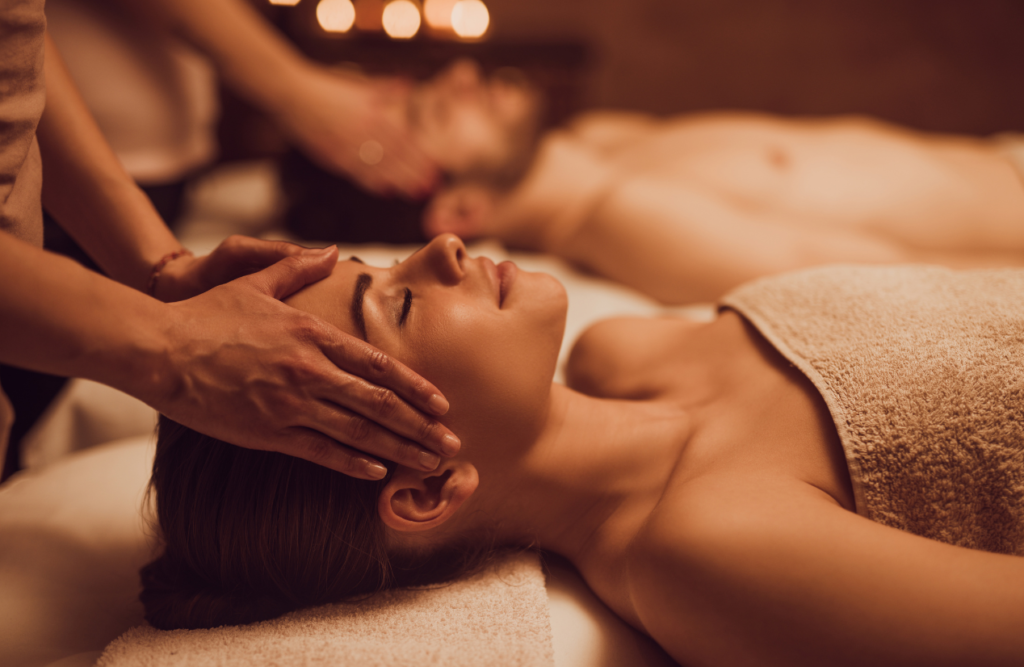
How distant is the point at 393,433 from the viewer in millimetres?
668

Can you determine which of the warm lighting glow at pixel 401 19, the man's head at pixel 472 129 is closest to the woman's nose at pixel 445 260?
the man's head at pixel 472 129

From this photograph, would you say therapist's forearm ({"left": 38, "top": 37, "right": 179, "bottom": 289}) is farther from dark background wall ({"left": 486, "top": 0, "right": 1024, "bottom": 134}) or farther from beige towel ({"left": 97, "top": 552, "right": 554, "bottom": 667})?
dark background wall ({"left": 486, "top": 0, "right": 1024, "bottom": 134})

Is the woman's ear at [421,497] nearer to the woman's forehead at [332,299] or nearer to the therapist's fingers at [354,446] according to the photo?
the therapist's fingers at [354,446]

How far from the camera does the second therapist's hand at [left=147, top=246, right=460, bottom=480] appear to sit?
601mm

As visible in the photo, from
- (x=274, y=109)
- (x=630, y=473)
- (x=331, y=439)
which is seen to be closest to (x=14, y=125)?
(x=331, y=439)

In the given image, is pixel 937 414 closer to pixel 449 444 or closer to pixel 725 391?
pixel 725 391

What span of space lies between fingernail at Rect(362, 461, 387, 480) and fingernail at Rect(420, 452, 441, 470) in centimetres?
4

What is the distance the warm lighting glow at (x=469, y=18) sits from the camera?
114 inches

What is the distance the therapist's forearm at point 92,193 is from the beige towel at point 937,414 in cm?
93

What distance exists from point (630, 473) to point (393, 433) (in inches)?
14.1

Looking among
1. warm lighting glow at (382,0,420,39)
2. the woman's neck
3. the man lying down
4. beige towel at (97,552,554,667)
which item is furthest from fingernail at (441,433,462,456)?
warm lighting glow at (382,0,420,39)

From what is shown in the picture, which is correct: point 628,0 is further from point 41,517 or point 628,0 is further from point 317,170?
point 41,517

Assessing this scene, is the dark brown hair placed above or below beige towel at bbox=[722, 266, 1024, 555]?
below

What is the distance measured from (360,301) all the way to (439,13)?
8.53ft
